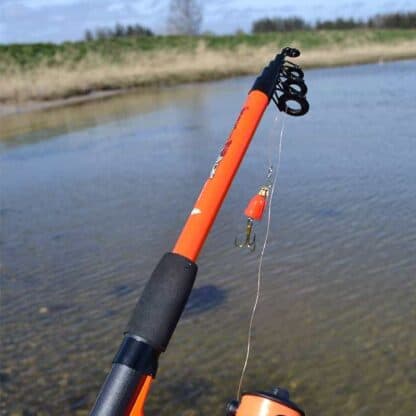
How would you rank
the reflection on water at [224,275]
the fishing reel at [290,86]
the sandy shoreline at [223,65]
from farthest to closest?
the sandy shoreline at [223,65], the reflection on water at [224,275], the fishing reel at [290,86]

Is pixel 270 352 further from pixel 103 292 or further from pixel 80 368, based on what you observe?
pixel 103 292

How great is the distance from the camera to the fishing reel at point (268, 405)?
91.1 inches

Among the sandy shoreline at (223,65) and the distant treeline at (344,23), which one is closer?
the sandy shoreline at (223,65)

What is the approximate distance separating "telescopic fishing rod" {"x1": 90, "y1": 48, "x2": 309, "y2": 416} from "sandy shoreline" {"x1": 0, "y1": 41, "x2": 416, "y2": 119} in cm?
2107

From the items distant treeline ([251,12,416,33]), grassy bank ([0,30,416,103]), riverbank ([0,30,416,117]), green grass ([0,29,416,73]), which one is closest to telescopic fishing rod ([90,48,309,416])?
riverbank ([0,30,416,117])

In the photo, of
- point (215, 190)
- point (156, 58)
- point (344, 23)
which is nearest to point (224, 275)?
point (215, 190)

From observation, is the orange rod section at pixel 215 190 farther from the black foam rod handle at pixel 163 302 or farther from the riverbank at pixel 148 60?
the riverbank at pixel 148 60

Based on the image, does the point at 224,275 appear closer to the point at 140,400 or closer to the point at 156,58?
the point at 140,400

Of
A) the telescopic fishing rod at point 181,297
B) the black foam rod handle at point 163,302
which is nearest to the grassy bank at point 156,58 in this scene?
the telescopic fishing rod at point 181,297

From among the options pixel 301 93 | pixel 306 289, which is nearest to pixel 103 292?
pixel 306 289

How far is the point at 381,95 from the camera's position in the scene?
63.9 ft

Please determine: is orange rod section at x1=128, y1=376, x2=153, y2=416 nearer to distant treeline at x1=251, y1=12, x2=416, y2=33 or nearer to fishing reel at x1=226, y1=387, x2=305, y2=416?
fishing reel at x1=226, y1=387, x2=305, y2=416

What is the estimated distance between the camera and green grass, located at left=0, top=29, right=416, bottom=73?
3167 centimetres

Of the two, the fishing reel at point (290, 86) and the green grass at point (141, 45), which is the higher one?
the fishing reel at point (290, 86)
